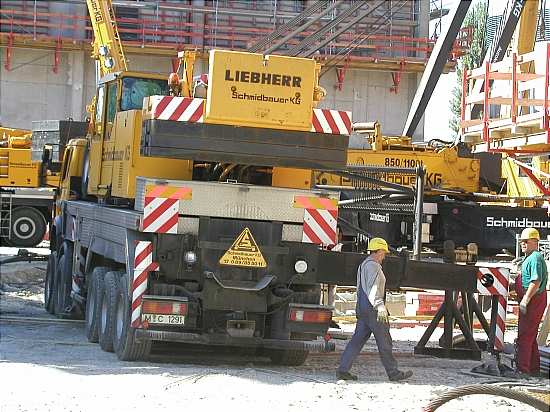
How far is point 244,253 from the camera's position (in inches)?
474

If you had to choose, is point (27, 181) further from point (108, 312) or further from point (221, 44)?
point (108, 312)

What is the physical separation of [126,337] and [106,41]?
895 cm

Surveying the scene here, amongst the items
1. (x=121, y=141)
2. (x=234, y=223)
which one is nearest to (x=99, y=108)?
(x=121, y=141)

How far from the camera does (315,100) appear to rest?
41.2 ft

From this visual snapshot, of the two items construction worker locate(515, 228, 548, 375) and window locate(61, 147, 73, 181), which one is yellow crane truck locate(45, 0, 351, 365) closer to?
construction worker locate(515, 228, 548, 375)

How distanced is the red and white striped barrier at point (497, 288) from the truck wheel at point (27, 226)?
18.6m

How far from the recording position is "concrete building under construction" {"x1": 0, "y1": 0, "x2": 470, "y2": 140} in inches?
1448

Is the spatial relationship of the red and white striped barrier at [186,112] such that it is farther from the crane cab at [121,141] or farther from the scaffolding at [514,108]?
the scaffolding at [514,108]

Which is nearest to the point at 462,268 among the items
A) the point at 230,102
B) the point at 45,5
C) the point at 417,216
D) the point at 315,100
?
the point at 417,216

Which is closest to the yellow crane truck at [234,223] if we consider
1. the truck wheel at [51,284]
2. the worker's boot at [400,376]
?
the worker's boot at [400,376]

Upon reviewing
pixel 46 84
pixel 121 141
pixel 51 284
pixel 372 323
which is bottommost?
pixel 51 284

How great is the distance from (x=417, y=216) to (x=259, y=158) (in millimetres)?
2441

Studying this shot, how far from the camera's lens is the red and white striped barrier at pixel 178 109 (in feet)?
39.2

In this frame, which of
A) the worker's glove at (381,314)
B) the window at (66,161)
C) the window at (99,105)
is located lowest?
the worker's glove at (381,314)
